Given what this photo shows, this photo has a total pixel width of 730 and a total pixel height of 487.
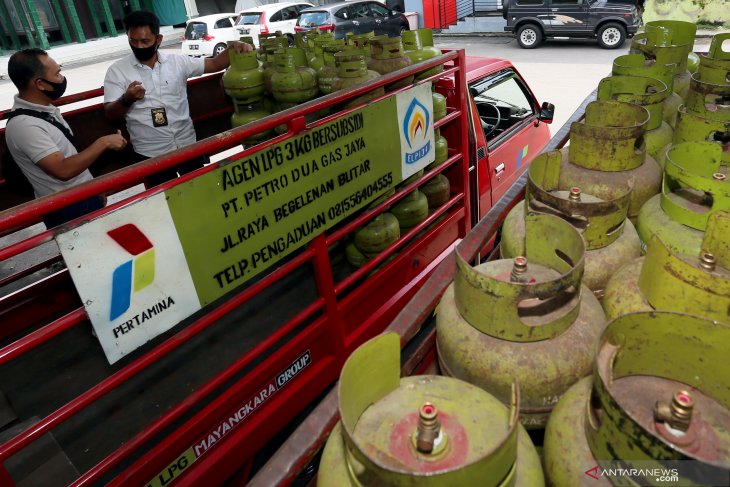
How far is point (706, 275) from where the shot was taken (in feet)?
4.15

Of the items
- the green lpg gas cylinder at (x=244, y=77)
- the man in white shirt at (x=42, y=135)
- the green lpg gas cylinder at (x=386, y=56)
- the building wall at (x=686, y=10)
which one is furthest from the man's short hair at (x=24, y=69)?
the building wall at (x=686, y=10)

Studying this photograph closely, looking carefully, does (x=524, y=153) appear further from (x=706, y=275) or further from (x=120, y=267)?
(x=120, y=267)

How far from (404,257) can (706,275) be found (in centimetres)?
204

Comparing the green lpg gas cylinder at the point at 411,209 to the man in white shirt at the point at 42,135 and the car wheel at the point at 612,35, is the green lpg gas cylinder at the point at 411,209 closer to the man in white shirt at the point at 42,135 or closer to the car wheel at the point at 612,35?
the man in white shirt at the point at 42,135

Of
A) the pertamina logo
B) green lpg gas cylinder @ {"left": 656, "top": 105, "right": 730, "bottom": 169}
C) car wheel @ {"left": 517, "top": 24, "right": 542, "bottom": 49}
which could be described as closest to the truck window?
the pertamina logo

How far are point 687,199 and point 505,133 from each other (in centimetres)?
273

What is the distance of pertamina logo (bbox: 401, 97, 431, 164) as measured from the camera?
2971 mm

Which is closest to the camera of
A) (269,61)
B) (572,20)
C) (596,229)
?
(596,229)

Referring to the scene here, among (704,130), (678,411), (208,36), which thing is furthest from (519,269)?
(208,36)

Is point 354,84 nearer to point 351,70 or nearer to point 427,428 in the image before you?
point 351,70

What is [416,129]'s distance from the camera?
10.1ft

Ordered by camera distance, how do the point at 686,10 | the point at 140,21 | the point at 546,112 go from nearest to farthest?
the point at 140,21, the point at 546,112, the point at 686,10

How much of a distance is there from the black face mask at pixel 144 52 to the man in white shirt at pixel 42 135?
647 millimetres

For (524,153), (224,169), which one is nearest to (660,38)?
(524,153)
